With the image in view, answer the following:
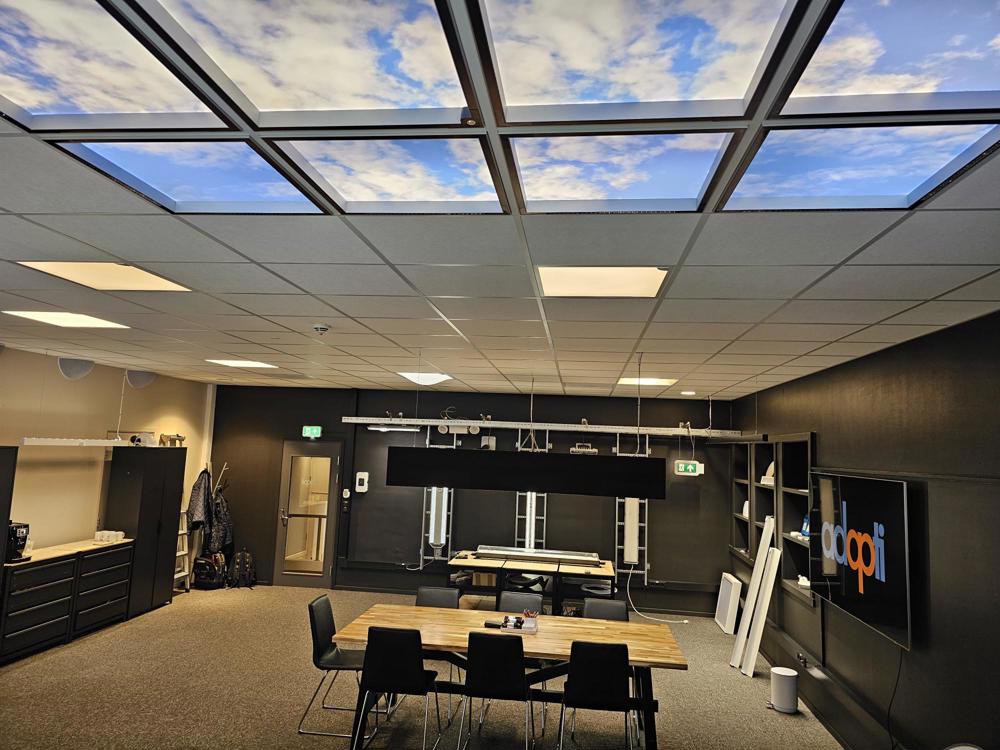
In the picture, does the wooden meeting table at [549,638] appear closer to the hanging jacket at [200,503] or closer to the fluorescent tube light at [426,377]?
the fluorescent tube light at [426,377]

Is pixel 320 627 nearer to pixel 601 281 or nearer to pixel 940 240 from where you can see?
pixel 601 281

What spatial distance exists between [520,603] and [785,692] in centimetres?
238

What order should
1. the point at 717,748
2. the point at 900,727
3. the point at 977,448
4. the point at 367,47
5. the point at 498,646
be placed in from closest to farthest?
the point at 367,47 < the point at 977,448 < the point at 900,727 < the point at 498,646 < the point at 717,748

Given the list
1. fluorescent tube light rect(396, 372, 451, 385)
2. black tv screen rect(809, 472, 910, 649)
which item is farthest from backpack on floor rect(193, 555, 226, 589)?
black tv screen rect(809, 472, 910, 649)

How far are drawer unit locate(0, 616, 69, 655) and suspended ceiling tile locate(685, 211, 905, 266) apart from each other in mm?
6741

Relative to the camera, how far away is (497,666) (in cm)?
425

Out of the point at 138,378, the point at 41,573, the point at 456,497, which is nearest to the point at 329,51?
the point at 41,573

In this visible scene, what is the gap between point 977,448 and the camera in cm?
330

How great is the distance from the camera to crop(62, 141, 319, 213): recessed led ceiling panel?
184cm

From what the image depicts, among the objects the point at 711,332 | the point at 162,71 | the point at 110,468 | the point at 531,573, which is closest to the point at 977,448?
the point at 711,332

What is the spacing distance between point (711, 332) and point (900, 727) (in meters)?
2.78

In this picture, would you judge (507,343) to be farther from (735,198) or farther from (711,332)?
(735,198)

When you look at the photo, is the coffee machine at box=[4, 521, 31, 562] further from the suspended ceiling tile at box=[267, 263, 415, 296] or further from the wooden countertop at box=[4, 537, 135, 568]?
the suspended ceiling tile at box=[267, 263, 415, 296]

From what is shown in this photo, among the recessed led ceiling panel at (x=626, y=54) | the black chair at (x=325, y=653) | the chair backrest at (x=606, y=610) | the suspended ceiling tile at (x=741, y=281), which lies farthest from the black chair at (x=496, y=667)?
the recessed led ceiling panel at (x=626, y=54)
